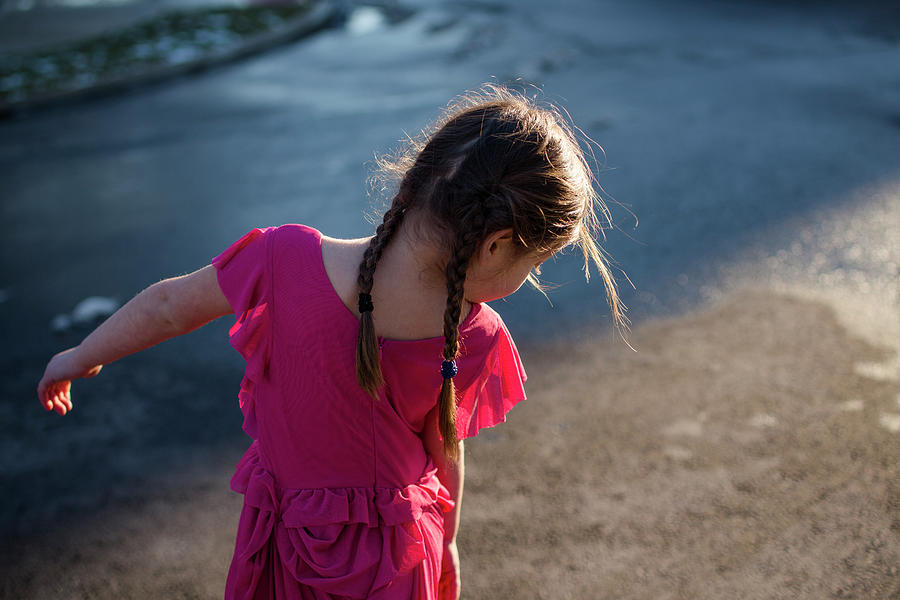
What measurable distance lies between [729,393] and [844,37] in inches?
271

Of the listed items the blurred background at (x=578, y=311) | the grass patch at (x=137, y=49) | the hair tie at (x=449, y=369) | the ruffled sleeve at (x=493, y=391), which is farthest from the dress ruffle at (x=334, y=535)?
the grass patch at (x=137, y=49)

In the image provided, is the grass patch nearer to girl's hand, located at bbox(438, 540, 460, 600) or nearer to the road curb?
the road curb

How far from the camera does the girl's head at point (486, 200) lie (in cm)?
128

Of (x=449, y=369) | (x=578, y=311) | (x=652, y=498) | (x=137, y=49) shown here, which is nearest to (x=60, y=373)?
(x=449, y=369)

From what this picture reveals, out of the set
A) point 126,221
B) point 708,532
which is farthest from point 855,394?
point 126,221

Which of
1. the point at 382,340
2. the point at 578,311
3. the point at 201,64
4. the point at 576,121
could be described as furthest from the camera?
A: the point at 201,64

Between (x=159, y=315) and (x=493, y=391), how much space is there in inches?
26.1

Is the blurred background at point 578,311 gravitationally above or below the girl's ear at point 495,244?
below

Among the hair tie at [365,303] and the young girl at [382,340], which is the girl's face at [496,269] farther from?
the hair tie at [365,303]

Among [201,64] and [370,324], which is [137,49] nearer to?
[201,64]

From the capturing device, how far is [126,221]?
5086mm

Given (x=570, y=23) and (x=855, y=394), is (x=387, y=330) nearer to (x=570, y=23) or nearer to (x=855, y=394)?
(x=855, y=394)

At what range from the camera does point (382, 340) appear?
1.39m

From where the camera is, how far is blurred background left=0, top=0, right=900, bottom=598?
2539mm
